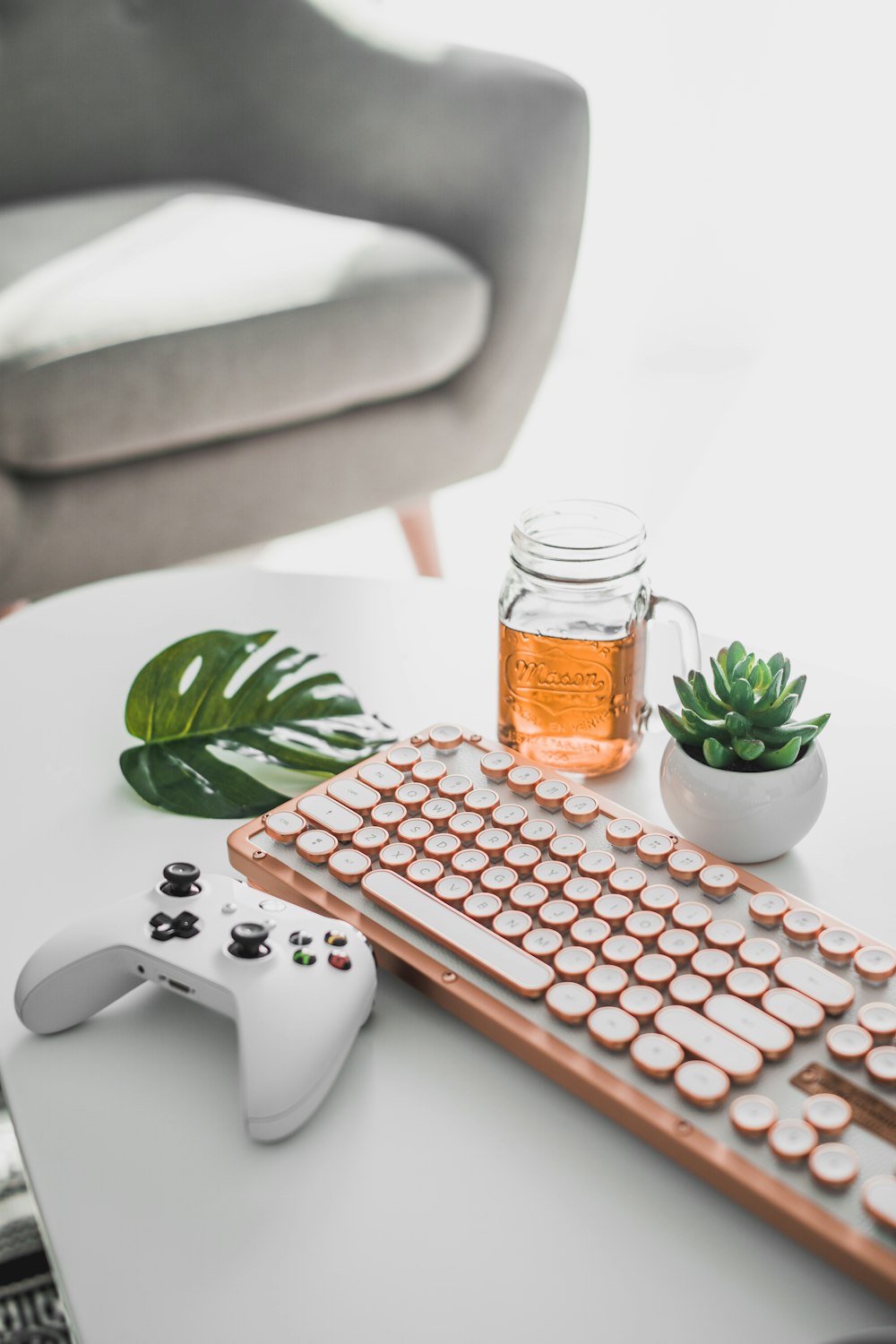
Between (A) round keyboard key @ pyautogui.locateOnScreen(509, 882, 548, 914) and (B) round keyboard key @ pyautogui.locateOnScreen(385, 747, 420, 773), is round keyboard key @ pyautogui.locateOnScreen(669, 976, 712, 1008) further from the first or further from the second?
(B) round keyboard key @ pyautogui.locateOnScreen(385, 747, 420, 773)

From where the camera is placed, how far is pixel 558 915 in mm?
645

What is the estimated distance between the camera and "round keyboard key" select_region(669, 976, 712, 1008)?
1.93ft

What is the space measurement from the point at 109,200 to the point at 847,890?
1623 millimetres

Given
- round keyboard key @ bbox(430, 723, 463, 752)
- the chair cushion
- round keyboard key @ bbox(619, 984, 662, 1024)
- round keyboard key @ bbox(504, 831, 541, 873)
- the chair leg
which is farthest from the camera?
the chair leg

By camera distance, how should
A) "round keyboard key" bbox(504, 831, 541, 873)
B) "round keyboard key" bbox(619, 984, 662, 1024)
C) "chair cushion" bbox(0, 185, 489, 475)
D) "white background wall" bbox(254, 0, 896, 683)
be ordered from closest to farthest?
"round keyboard key" bbox(619, 984, 662, 1024) < "round keyboard key" bbox(504, 831, 541, 873) < "chair cushion" bbox(0, 185, 489, 475) < "white background wall" bbox(254, 0, 896, 683)

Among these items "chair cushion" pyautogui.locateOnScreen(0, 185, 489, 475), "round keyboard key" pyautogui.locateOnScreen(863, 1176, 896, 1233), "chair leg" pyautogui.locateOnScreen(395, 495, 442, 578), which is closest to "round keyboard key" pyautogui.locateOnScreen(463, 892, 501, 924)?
"round keyboard key" pyautogui.locateOnScreen(863, 1176, 896, 1233)

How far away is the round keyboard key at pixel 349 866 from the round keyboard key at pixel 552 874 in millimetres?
91

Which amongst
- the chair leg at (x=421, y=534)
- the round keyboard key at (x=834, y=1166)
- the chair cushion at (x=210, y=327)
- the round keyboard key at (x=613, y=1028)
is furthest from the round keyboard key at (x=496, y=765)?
the chair leg at (x=421, y=534)

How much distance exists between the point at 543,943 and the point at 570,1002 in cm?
4

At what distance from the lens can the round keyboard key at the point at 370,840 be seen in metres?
0.70

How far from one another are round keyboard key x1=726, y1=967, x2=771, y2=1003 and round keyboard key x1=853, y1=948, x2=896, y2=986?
44mm

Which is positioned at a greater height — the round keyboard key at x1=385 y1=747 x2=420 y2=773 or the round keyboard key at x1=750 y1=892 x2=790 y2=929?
the round keyboard key at x1=750 y1=892 x2=790 y2=929

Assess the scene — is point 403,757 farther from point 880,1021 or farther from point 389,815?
point 880,1021

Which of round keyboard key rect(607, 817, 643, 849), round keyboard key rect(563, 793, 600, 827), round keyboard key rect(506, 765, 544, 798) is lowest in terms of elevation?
round keyboard key rect(506, 765, 544, 798)
